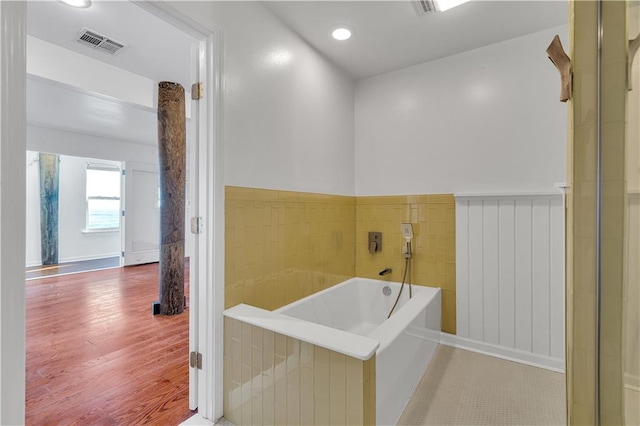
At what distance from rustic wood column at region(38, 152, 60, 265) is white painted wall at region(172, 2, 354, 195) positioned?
5.91m

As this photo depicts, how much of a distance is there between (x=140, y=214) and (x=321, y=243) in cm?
487

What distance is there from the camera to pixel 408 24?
6.79ft

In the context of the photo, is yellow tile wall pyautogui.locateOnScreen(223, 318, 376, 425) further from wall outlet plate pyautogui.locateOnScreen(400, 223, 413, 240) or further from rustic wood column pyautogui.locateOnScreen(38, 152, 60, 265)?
rustic wood column pyautogui.locateOnScreen(38, 152, 60, 265)

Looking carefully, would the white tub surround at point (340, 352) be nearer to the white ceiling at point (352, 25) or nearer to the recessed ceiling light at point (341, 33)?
the white ceiling at point (352, 25)

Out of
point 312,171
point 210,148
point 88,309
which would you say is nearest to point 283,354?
point 210,148

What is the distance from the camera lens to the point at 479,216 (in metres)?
2.32

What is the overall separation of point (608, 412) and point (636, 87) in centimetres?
70

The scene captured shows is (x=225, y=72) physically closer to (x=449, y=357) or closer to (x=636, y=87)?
(x=636, y=87)

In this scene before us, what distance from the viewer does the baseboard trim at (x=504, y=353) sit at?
80.7 inches

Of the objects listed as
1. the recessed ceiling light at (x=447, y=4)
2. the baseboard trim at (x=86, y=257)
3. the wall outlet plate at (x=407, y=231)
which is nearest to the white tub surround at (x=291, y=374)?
the wall outlet plate at (x=407, y=231)

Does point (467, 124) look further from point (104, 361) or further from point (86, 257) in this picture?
point (86, 257)

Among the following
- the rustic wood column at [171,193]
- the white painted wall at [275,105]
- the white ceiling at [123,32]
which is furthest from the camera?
the rustic wood column at [171,193]

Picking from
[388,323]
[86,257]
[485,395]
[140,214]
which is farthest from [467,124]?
[86,257]

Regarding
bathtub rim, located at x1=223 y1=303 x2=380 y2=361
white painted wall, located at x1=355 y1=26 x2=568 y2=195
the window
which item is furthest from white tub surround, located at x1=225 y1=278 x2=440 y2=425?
the window
